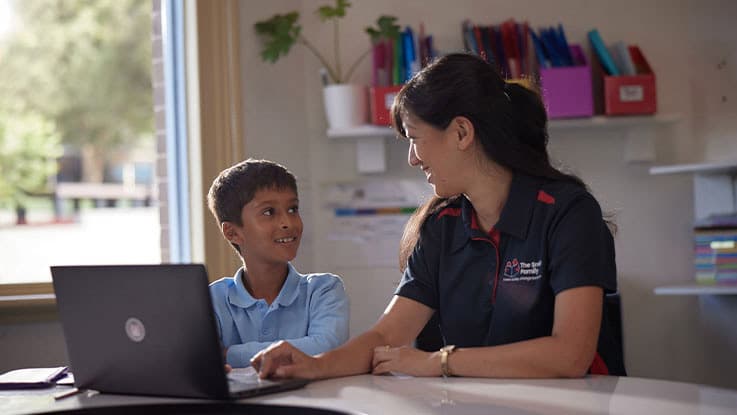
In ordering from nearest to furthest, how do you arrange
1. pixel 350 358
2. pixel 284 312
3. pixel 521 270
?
pixel 350 358 < pixel 521 270 < pixel 284 312

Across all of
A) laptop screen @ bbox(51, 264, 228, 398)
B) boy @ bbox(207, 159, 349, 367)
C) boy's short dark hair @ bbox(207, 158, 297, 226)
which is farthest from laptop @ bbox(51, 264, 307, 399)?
boy's short dark hair @ bbox(207, 158, 297, 226)

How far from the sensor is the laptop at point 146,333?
4.56ft

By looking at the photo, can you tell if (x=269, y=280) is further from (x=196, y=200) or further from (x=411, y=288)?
(x=196, y=200)

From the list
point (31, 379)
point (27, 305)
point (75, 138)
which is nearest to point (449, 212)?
point (31, 379)

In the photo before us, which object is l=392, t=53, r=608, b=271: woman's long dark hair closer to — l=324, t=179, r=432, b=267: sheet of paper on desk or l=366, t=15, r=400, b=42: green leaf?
l=366, t=15, r=400, b=42: green leaf

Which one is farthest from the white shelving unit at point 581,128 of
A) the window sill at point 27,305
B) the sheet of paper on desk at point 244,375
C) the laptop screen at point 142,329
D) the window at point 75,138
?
the laptop screen at point 142,329

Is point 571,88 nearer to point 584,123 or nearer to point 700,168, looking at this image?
point 584,123

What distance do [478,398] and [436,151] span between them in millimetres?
634

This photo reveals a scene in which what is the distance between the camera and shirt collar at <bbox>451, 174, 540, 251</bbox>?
183 cm

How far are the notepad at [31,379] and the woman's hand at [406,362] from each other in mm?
569

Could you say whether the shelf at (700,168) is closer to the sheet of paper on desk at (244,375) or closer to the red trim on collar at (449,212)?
the red trim on collar at (449,212)

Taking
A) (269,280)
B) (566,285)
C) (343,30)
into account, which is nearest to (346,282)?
(343,30)

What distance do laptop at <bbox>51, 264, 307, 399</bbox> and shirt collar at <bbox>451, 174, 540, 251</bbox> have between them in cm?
51

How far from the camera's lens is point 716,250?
126 inches
